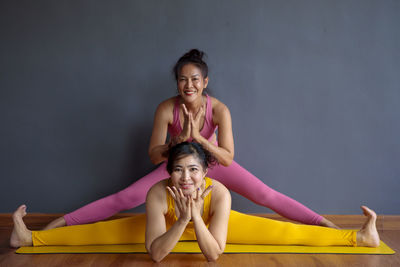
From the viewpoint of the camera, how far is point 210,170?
238 centimetres

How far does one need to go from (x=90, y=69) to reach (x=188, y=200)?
1353 millimetres

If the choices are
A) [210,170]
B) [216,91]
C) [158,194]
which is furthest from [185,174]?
[216,91]

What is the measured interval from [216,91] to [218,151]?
1.96ft

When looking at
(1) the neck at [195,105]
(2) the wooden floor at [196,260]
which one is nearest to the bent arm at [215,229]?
(2) the wooden floor at [196,260]

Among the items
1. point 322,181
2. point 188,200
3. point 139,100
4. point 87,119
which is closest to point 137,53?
point 139,100

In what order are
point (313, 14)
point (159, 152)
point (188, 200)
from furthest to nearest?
point (313, 14) → point (159, 152) → point (188, 200)

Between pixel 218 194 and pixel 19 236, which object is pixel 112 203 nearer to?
pixel 19 236

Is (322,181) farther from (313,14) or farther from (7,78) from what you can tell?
(7,78)

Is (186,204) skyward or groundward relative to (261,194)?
skyward

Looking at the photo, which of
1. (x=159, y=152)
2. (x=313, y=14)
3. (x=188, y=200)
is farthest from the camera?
(x=313, y=14)

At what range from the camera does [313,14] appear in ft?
8.58

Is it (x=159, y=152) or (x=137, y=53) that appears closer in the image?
(x=159, y=152)

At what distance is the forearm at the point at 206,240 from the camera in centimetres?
180

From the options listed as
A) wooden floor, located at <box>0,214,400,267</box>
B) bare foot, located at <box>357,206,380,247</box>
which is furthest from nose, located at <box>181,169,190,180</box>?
bare foot, located at <box>357,206,380,247</box>
